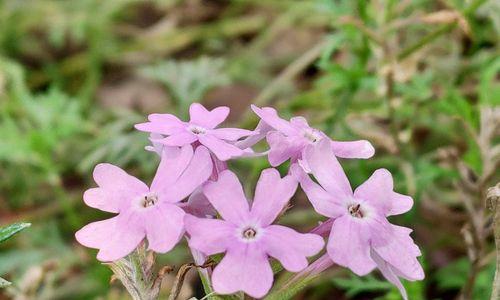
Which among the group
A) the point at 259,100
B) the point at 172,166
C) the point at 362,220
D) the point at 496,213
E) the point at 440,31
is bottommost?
the point at 496,213

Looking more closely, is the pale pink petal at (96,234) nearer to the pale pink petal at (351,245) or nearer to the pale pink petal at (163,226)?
the pale pink petal at (163,226)

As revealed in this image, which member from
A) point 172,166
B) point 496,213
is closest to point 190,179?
point 172,166

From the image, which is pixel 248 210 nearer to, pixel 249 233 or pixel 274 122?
pixel 249 233

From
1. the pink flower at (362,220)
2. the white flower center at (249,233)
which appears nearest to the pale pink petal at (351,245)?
the pink flower at (362,220)

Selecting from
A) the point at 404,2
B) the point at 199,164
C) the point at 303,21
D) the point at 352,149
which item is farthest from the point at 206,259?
the point at 303,21

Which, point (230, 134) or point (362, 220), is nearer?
point (362, 220)

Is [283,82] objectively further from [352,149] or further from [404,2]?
[352,149]

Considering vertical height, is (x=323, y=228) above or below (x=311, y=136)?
below
